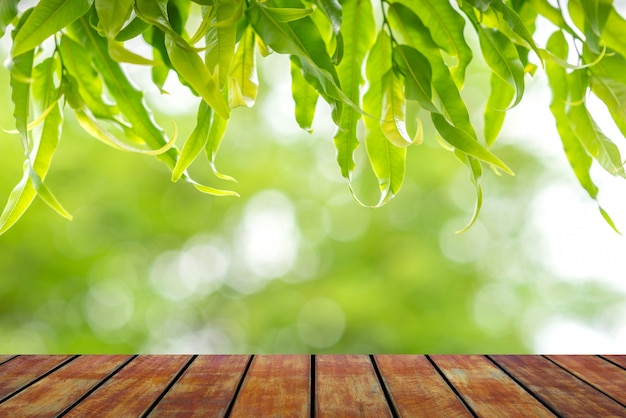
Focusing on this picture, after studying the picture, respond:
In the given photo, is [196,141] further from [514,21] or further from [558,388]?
[558,388]

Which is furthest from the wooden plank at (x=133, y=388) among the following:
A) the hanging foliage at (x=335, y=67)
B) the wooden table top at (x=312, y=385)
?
the hanging foliage at (x=335, y=67)

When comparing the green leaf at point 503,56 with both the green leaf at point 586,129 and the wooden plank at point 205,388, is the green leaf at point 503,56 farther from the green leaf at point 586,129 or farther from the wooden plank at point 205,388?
the wooden plank at point 205,388

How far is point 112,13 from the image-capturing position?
431mm

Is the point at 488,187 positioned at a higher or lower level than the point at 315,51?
higher

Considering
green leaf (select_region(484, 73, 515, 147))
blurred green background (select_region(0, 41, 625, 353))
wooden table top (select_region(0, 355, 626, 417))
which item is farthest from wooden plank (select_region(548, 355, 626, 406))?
blurred green background (select_region(0, 41, 625, 353))

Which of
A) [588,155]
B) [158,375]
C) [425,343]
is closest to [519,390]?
[588,155]

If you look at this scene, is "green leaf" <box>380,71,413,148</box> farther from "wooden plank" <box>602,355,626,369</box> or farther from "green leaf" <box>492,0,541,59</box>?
"wooden plank" <box>602,355,626,369</box>

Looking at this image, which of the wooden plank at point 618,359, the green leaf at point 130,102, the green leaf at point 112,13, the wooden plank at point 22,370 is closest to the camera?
the green leaf at point 112,13

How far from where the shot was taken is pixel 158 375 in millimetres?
945

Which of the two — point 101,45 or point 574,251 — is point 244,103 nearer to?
point 101,45

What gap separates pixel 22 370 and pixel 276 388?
0.38 metres

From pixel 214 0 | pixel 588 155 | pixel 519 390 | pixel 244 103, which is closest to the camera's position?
pixel 214 0

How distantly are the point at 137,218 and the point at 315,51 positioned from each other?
370 centimetres

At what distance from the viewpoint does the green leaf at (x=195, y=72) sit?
16.9 inches
